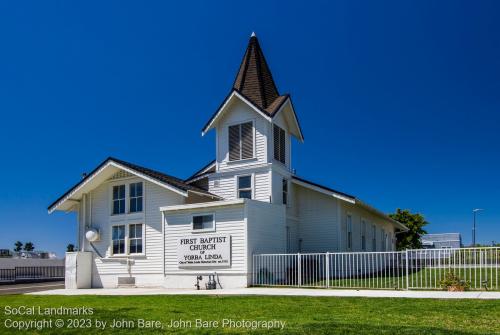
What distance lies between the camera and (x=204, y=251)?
71.8 feet

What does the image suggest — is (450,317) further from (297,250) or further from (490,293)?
(297,250)

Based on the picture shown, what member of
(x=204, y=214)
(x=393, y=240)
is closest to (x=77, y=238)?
(x=204, y=214)

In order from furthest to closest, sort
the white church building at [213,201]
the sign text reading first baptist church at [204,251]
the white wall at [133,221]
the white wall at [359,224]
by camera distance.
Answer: the white wall at [359,224] < the white wall at [133,221] < the white church building at [213,201] < the sign text reading first baptist church at [204,251]

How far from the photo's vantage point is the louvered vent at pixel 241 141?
997 inches

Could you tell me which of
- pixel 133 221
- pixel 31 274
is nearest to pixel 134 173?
pixel 133 221

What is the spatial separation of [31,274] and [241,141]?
849 inches

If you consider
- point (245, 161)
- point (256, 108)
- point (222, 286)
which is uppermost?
point (256, 108)

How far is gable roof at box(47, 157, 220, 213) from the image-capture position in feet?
76.9

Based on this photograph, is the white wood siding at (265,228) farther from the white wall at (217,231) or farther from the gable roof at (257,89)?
the gable roof at (257,89)

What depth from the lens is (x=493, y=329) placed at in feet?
29.5

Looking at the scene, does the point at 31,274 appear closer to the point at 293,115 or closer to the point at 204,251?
the point at 204,251

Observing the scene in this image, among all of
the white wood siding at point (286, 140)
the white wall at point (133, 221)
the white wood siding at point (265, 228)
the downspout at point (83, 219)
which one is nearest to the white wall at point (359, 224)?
the white wood siding at point (286, 140)

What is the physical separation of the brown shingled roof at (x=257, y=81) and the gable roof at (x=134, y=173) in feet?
17.5

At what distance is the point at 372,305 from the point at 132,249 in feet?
51.1
